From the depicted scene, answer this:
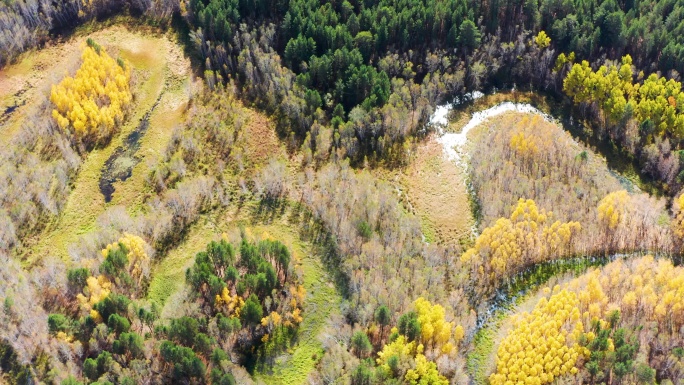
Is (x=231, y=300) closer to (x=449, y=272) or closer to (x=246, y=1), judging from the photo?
(x=449, y=272)

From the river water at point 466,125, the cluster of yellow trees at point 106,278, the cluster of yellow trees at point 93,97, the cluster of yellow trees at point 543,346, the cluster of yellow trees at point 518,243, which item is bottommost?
the cluster of yellow trees at point 543,346

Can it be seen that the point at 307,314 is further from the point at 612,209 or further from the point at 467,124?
the point at 467,124

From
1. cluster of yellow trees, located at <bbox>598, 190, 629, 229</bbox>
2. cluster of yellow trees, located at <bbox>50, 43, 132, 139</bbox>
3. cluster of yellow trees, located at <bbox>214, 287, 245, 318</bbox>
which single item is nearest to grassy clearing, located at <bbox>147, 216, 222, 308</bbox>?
cluster of yellow trees, located at <bbox>214, 287, 245, 318</bbox>

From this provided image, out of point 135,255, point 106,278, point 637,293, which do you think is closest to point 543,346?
point 637,293

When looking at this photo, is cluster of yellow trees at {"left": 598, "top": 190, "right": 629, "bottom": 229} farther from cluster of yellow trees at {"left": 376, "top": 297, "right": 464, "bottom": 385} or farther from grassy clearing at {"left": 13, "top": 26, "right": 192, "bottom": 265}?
grassy clearing at {"left": 13, "top": 26, "right": 192, "bottom": 265}

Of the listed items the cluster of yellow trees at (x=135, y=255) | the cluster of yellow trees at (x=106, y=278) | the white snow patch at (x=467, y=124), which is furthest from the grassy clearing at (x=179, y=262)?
the white snow patch at (x=467, y=124)

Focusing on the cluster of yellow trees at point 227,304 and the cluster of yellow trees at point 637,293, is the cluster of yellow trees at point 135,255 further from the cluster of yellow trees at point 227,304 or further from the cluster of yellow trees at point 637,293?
the cluster of yellow trees at point 637,293
